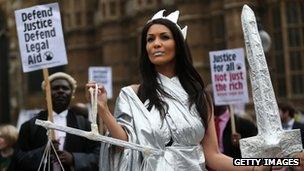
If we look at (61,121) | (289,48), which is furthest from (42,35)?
(289,48)

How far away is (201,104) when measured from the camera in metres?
3.26

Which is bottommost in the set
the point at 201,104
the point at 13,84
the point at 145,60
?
the point at 13,84

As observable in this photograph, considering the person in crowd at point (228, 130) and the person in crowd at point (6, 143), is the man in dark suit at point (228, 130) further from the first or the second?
the person in crowd at point (6, 143)

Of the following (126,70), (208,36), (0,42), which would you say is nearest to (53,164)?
(0,42)

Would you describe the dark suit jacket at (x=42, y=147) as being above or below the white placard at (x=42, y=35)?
below

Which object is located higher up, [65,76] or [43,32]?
[43,32]

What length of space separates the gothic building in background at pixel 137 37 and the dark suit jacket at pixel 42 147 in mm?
9660

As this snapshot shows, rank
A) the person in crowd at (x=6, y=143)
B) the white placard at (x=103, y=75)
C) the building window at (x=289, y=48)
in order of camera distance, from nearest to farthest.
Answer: the person in crowd at (x=6, y=143) < the white placard at (x=103, y=75) < the building window at (x=289, y=48)

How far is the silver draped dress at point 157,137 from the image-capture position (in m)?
3.10

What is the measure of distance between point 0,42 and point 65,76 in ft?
31.6

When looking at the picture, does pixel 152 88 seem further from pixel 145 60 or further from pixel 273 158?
pixel 273 158

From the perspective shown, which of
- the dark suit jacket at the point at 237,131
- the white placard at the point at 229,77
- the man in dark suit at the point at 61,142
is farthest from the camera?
the white placard at the point at 229,77

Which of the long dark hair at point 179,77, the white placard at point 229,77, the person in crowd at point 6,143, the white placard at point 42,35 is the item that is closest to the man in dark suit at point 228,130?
the white placard at point 229,77

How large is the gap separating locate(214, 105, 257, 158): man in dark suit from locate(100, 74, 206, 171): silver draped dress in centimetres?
342
